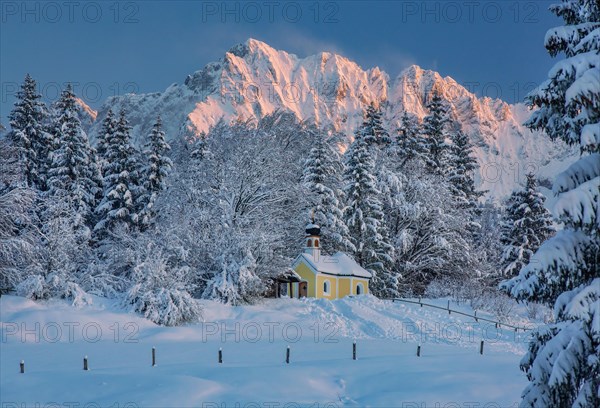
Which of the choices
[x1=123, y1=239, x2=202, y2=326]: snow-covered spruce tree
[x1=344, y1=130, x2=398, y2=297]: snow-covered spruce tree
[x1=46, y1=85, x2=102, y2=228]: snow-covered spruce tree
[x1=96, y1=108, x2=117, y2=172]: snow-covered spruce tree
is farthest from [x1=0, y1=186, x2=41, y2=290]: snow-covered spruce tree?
[x1=344, y1=130, x2=398, y2=297]: snow-covered spruce tree

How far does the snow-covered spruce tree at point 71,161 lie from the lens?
41219 millimetres

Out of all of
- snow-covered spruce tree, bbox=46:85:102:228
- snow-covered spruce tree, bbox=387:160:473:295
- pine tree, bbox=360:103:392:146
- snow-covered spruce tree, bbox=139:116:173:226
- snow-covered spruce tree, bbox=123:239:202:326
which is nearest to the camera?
snow-covered spruce tree, bbox=123:239:202:326

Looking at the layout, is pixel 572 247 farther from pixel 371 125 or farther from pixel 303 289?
pixel 371 125

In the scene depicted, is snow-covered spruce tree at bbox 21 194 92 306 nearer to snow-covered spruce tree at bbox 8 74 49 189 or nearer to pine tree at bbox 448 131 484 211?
snow-covered spruce tree at bbox 8 74 49 189

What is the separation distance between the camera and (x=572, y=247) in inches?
348

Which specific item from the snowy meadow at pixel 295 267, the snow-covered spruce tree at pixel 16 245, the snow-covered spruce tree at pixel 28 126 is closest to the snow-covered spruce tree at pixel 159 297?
Answer: the snowy meadow at pixel 295 267

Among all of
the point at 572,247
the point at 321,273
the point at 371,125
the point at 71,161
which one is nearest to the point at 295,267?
the point at 321,273

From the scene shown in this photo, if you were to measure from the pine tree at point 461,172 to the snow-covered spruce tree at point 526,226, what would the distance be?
19.5 ft

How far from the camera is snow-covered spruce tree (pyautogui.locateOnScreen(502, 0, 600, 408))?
8.20 metres

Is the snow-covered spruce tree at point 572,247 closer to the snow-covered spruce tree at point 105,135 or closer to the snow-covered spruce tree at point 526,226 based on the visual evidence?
the snow-covered spruce tree at point 526,226

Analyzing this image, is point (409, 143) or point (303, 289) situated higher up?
point (409, 143)

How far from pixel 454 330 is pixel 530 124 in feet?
74.7

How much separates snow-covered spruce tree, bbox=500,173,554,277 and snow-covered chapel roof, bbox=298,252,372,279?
41.9ft

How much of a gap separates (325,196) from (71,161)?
1991 cm
